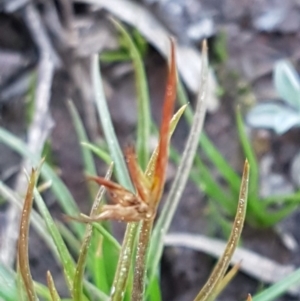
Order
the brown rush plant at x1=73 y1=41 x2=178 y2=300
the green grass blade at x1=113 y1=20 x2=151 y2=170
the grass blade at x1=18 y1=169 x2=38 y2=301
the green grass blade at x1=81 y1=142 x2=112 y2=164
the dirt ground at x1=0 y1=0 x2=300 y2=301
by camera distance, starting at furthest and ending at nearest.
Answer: the dirt ground at x1=0 y1=0 x2=300 y2=301, the green grass blade at x1=113 y1=20 x2=151 y2=170, the green grass blade at x1=81 y1=142 x2=112 y2=164, the grass blade at x1=18 y1=169 x2=38 y2=301, the brown rush plant at x1=73 y1=41 x2=178 y2=300

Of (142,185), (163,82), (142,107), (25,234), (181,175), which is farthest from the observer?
(163,82)

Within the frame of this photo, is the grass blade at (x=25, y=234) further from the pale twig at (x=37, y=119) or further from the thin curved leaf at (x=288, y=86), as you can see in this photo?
the thin curved leaf at (x=288, y=86)

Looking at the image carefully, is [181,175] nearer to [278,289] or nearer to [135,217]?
[278,289]

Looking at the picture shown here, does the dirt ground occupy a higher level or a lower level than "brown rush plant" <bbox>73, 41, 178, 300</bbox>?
lower

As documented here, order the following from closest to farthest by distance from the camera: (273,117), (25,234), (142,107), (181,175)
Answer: (25,234)
(181,175)
(142,107)
(273,117)

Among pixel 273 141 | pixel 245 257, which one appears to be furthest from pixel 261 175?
pixel 245 257

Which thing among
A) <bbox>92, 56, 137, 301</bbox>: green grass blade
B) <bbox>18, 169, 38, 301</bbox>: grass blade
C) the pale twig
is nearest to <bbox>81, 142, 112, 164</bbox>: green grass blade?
<bbox>92, 56, 137, 301</bbox>: green grass blade

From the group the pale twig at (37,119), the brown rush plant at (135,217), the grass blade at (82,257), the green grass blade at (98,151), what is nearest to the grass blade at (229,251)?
the brown rush plant at (135,217)

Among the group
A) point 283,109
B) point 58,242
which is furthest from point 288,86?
point 58,242

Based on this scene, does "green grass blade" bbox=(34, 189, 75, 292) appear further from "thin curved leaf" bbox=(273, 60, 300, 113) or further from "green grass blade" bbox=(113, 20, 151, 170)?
"thin curved leaf" bbox=(273, 60, 300, 113)
